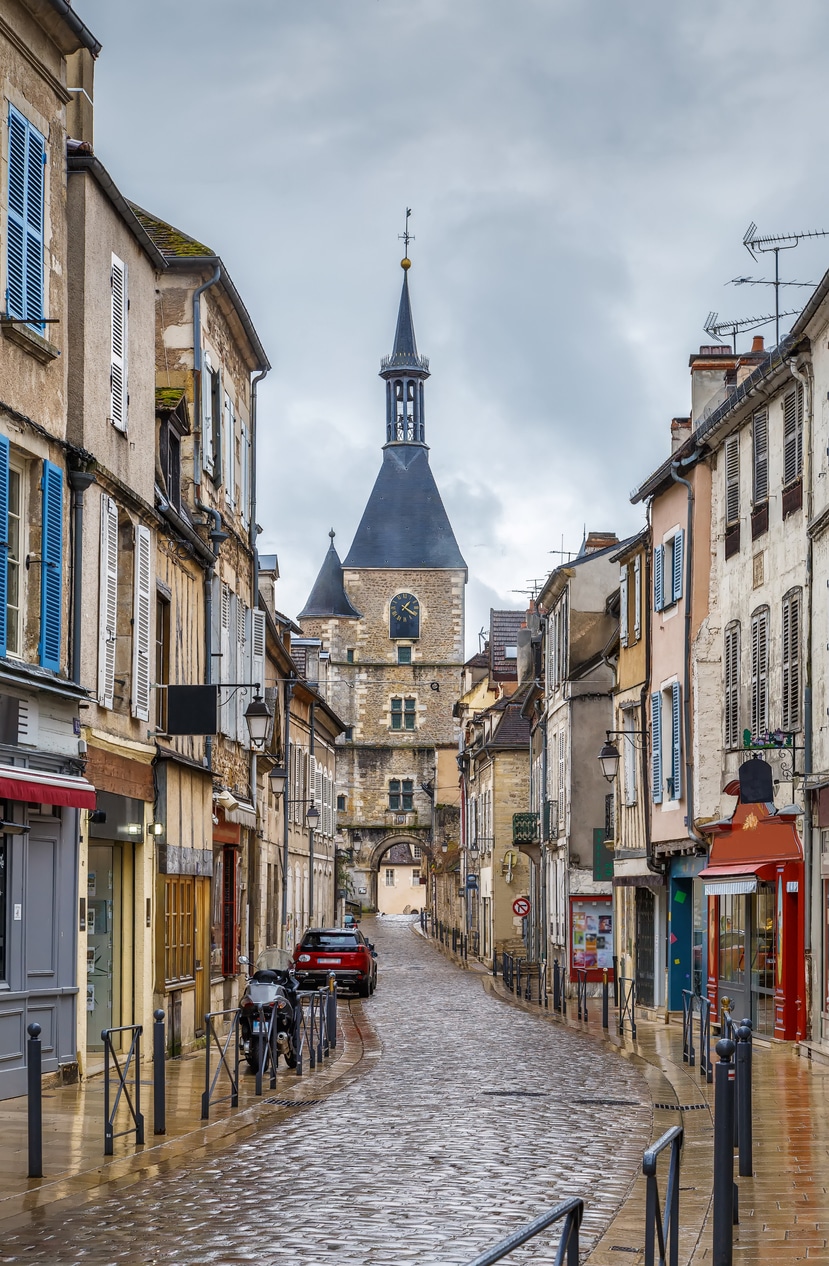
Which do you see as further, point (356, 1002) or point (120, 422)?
point (356, 1002)

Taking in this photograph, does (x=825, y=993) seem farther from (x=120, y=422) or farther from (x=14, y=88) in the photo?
(x=14, y=88)

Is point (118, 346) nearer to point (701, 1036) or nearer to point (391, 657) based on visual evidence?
point (701, 1036)

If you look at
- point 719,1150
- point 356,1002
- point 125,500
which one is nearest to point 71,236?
point 125,500

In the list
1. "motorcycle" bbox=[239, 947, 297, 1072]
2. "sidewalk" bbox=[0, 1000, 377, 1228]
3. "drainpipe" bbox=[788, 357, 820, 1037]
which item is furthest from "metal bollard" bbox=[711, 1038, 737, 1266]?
"drainpipe" bbox=[788, 357, 820, 1037]

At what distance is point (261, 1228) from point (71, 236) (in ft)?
34.0

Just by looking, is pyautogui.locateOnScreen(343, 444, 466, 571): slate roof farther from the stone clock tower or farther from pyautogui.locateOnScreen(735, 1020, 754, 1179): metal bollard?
pyautogui.locateOnScreen(735, 1020, 754, 1179): metal bollard

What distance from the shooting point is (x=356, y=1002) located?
34062 millimetres

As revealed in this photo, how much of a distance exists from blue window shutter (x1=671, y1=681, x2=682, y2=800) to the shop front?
78.2 inches

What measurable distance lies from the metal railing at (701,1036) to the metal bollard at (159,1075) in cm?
576

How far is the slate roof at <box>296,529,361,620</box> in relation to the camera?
3994 inches

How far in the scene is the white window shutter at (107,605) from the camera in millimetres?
17359

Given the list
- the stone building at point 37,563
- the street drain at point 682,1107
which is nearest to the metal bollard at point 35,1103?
the stone building at point 37,563

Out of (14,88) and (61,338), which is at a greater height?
(14,88)

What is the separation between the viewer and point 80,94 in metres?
17.6
